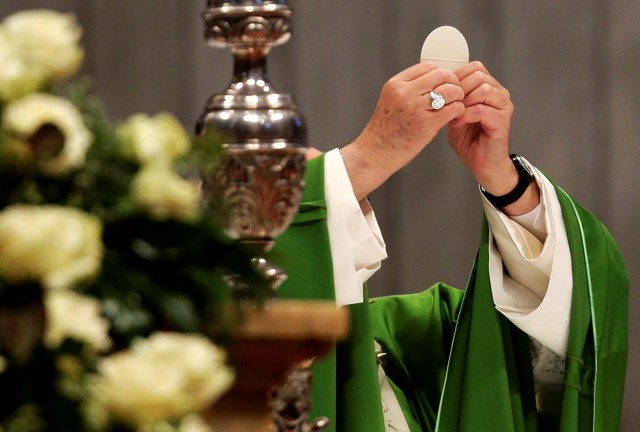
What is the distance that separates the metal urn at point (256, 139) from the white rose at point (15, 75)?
1.28 ft

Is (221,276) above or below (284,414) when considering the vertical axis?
above

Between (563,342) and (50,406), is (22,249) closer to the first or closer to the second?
(50,406)

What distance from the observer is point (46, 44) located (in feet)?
3.01

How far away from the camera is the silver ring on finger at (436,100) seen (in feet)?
8.21

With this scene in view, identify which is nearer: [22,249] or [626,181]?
[22,249]

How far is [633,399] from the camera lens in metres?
3.95

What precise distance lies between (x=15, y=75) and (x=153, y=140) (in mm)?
109

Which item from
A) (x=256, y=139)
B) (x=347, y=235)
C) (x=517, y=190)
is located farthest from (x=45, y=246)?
(x=517, y=190)

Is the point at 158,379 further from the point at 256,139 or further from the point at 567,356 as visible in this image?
the point at 567,356

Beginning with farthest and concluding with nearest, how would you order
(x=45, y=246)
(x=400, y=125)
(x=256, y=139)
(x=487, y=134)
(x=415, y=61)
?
(x=415, y=61)
(x=487, y=134)
(x=400, y=125)
(x=256, y=139)
(x=45, y=246)

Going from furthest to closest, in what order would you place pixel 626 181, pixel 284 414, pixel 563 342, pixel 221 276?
pixel 626 181 < pixel 563 342 < pixel 284 414 < pixel 221 276

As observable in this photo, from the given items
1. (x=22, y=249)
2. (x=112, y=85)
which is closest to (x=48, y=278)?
(x=22, y=249)

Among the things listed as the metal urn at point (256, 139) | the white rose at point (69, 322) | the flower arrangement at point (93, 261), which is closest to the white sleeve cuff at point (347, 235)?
the metal urn at point (256, 139)

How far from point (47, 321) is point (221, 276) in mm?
159
